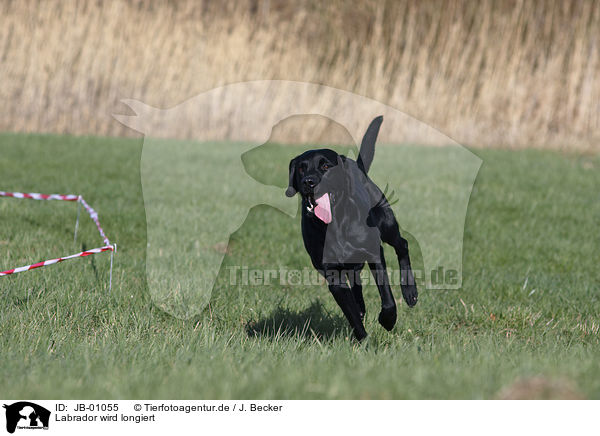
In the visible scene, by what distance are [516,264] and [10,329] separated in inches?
183

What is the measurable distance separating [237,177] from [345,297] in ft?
19.3

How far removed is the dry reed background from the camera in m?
11.8

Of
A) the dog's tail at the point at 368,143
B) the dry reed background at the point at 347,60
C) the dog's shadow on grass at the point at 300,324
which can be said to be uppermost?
the dry reed background at the point at 347,60

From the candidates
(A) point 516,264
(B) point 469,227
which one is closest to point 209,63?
(B) point 469,227

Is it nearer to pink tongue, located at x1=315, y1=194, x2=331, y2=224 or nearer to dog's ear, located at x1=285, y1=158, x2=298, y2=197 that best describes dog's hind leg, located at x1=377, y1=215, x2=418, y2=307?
pink tongue, located at x1=315, y1=194, x2=331, y2=224

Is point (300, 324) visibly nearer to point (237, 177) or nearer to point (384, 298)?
point (384, 298)

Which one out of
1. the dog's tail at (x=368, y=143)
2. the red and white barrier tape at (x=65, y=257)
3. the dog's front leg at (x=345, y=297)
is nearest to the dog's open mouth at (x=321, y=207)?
the dog's front leg at (x=345, y=297)

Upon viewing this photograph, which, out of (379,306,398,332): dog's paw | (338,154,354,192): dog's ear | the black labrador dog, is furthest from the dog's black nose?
(379,306,398,332): dog's paw

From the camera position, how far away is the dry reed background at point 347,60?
38.8 feet

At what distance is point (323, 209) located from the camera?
3533 millimetres
